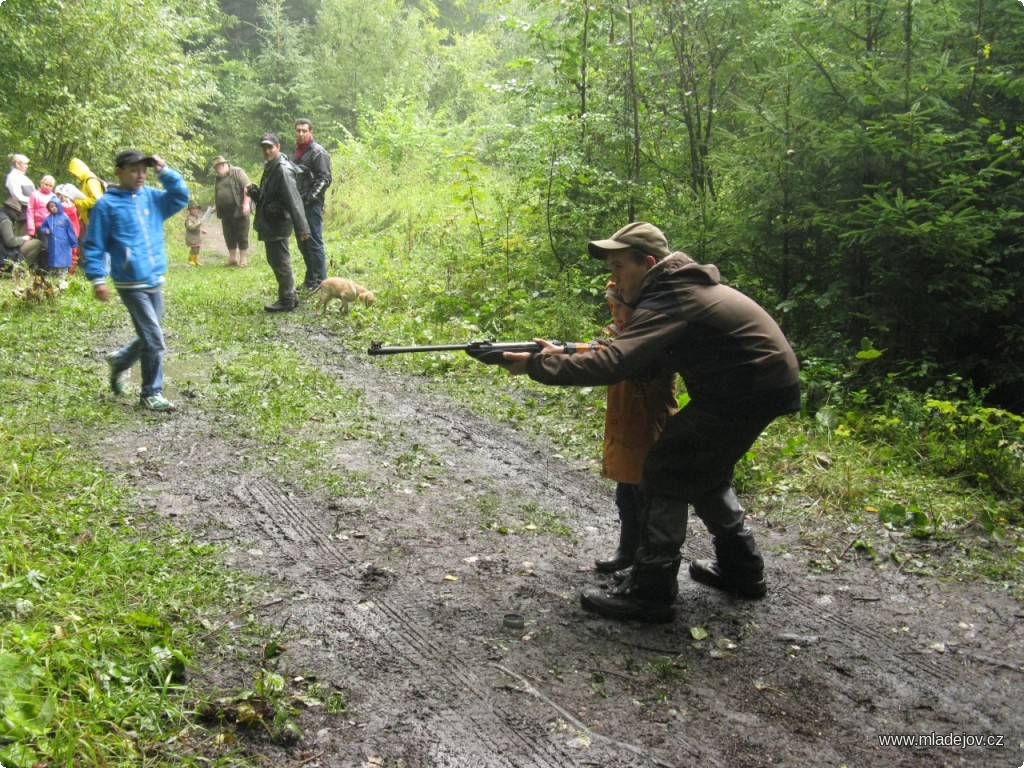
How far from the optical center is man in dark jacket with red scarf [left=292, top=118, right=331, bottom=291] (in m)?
11.9

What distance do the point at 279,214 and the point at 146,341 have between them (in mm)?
4843

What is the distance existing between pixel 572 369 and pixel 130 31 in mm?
16555

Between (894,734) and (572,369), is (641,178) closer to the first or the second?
(572,369)

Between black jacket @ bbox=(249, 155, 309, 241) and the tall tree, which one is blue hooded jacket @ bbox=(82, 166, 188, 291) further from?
the tall tree

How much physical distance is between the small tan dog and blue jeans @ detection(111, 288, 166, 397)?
4.17 metres

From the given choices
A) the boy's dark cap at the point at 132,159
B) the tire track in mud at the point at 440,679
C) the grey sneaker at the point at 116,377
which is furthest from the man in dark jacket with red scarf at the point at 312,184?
the tire track in mud at the point at 440,679

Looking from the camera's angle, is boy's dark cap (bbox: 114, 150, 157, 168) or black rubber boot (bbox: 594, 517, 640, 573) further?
boy's dark cap (bbox: 114, 150, 157, 168)

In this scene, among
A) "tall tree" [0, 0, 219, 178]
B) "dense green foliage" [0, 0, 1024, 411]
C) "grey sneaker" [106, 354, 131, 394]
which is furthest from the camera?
"tall tree" [0, 0, 219, 178]

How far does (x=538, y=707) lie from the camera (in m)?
3.22

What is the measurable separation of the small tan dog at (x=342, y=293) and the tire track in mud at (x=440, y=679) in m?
6.67

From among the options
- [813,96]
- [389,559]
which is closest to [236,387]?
[389,559]

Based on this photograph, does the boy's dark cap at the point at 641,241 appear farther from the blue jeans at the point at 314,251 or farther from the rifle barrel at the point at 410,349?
the blue jeans at the point at 314,251

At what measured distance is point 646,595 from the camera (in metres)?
3.89

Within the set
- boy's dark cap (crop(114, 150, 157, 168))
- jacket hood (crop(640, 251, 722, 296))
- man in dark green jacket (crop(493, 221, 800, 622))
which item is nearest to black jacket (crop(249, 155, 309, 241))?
boy's dark cap (crop(114, 150, 157, 168))
